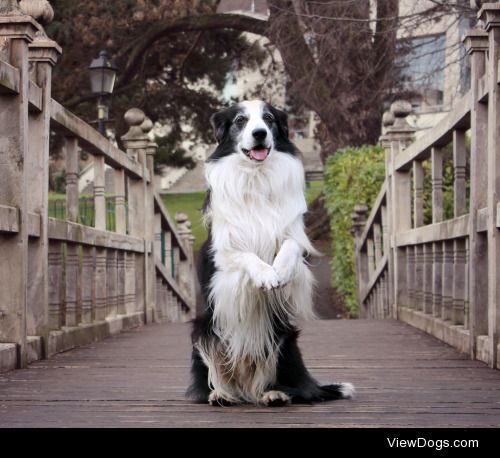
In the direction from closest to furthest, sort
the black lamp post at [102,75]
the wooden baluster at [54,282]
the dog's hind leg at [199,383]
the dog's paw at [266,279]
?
the dog's paw at [266,279] < the dog's hind leg at [199,383] < the wooden baluster at [54,282] < the black lamp post at [102,75]

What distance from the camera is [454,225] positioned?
621 cm

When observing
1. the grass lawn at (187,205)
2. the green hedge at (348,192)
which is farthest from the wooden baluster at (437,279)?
the grass lawn at (187,205)

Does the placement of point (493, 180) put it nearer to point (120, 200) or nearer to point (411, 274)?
point (411, 274)

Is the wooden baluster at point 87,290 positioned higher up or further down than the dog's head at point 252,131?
further down

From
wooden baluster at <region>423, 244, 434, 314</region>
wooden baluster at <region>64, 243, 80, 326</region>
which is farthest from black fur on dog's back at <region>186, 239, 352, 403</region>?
wooden baluster at <region>423, 244, 434, 314</region>

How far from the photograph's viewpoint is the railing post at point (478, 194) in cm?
550

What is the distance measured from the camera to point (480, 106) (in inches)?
219

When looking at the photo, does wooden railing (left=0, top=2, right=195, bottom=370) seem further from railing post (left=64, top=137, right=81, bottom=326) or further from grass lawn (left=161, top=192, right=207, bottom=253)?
grass lawn (left=161, top=192, right=207, bottom=253)

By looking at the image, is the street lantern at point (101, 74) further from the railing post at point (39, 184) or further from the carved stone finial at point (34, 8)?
the carved stone finial at point (34, 8)

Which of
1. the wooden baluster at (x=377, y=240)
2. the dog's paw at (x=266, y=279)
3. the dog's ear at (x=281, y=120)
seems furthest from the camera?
the wooden baluster at (x=377, y=240)

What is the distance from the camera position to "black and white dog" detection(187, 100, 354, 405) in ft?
13.4

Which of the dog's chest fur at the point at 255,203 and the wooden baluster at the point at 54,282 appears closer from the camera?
the dog's chest fur at the point at 255,203

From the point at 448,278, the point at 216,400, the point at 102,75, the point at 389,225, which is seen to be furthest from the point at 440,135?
the point at 102,75
